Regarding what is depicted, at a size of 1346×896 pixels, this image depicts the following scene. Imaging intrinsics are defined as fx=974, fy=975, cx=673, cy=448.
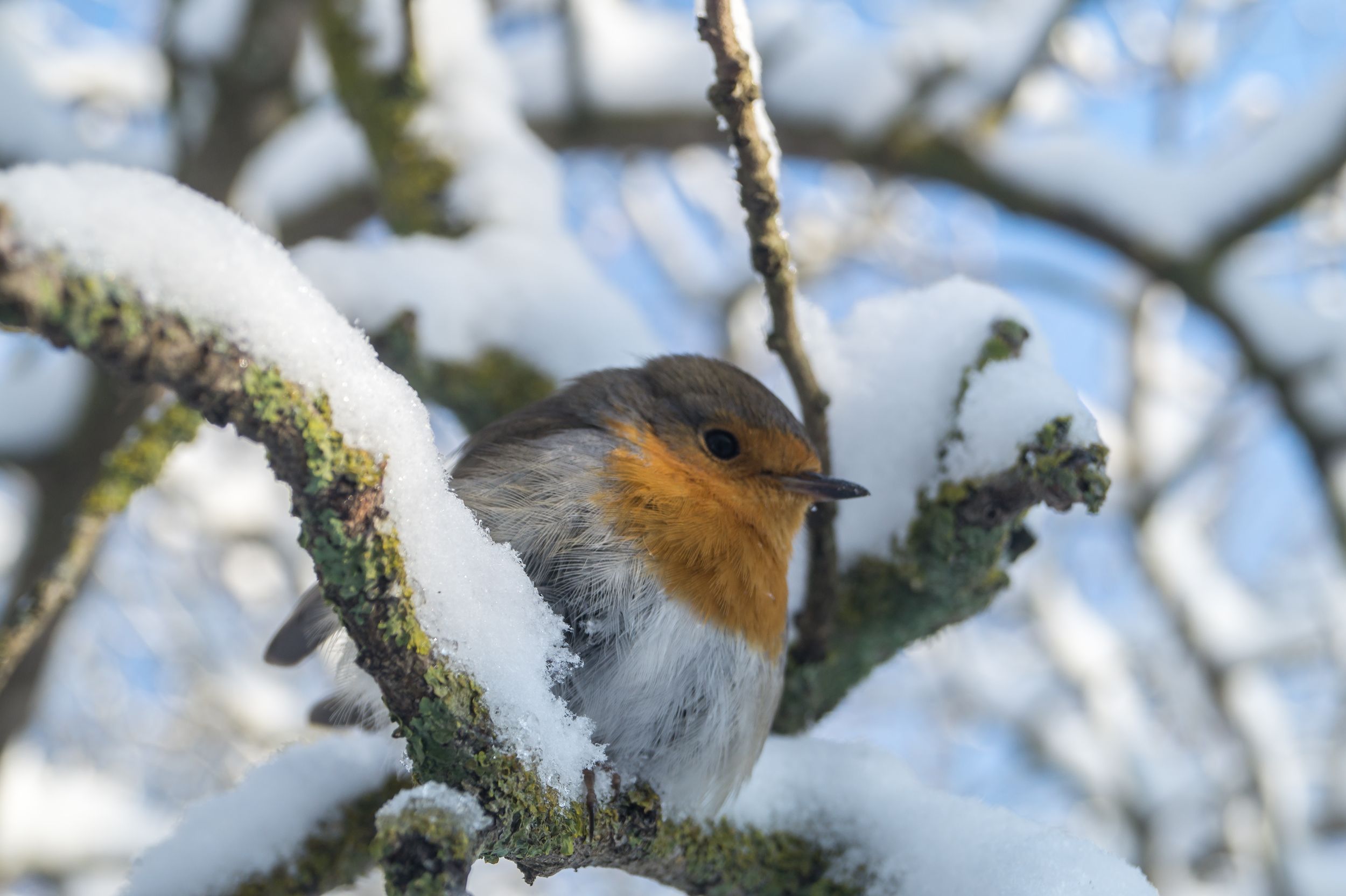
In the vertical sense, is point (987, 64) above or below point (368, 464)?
above

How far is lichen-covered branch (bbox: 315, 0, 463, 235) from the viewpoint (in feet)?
9.98

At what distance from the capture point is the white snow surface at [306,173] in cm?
453

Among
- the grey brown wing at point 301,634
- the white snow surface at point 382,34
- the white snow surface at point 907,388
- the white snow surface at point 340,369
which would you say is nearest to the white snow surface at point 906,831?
the white snow surface at point 907,388

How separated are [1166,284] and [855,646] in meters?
2.52

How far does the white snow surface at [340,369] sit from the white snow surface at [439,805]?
0.41 feet

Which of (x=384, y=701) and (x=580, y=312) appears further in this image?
(x=580, y=312)

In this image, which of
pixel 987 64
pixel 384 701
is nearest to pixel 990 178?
pixel 987 64

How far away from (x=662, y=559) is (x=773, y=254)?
1.95ft

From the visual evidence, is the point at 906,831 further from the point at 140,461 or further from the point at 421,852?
the point at 140,461

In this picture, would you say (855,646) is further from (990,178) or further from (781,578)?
(990,178)

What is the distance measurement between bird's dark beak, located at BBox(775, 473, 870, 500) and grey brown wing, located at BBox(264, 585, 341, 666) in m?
1.08

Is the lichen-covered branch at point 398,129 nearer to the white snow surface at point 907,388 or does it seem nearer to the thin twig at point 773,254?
the white snow surface at point 907,388

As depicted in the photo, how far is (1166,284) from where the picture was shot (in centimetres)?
387

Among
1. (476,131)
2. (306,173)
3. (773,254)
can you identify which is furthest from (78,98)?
(773,254)
